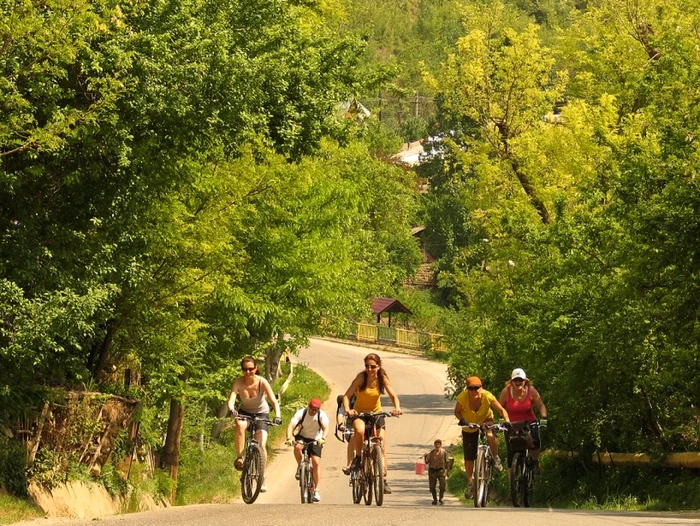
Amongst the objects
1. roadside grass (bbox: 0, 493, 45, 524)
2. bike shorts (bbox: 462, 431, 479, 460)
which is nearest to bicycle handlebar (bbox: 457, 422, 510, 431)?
bike shorts (bbox: 462, 431, 479, 460)

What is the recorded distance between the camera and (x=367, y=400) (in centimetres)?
1723

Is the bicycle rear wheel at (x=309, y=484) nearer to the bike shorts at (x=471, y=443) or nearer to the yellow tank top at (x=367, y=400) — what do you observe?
the yellow tank top at (x=367, y=400)

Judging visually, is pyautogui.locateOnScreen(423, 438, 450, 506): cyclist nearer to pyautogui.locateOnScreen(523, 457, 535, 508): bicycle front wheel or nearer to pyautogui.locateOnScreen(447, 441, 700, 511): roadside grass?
pyautogui.locateOnScreen(447, 441, 700, 511): roadside grass

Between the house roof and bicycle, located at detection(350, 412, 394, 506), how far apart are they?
65052 mm

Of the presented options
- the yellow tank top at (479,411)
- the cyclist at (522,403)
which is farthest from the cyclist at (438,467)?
the yellow tank top at (479,411)

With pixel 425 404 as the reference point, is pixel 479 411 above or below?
below

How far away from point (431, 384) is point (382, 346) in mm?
16385

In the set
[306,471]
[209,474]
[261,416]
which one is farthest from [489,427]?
[209,474]

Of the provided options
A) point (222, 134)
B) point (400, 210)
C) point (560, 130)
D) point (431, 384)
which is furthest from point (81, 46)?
point (400, 210)

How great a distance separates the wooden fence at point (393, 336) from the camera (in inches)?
3228

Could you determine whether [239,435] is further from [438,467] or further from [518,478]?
[438,467]

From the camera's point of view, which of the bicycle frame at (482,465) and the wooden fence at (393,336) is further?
the wooden fence at (393,336)

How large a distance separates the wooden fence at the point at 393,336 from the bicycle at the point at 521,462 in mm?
62025

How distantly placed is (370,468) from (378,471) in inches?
5.8
